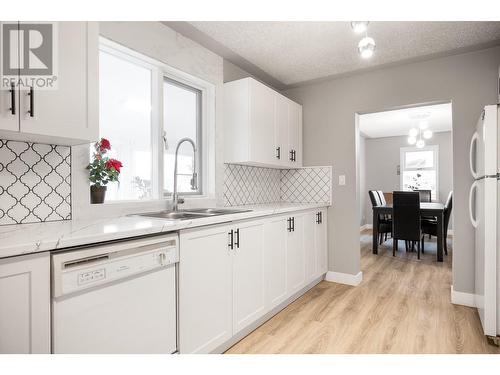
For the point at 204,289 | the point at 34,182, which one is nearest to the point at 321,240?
the point at 204,289

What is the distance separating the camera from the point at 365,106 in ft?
10.9

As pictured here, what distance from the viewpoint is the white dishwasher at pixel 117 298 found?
112 cm

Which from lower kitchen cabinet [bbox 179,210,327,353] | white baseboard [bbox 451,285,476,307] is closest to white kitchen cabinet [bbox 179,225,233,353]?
lower kitchen cabinet [bbox 179,210,327,353]

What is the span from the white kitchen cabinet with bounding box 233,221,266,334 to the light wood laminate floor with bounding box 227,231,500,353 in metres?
0.18

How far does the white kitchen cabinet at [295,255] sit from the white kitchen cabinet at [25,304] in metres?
1.95

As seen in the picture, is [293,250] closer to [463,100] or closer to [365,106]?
[365,106]

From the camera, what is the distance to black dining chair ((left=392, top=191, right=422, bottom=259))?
449 centimetres

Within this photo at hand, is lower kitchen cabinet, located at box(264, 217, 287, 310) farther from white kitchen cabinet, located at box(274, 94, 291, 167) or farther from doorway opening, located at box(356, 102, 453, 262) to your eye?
doorway opening, located at box(356, 102, 453, 262)

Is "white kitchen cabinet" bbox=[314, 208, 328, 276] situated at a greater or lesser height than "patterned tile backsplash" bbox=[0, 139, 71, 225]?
lesser

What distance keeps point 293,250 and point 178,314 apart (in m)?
1.44

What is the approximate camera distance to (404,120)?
591 centimetres

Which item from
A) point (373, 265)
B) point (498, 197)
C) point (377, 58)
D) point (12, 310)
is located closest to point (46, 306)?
point (12, 310)

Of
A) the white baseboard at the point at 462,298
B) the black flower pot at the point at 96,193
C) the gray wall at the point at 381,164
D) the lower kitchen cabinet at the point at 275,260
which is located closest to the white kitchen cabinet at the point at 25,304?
the black flower pot at the point at 96,193

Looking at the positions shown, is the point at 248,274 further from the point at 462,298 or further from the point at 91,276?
the point at 462,298
